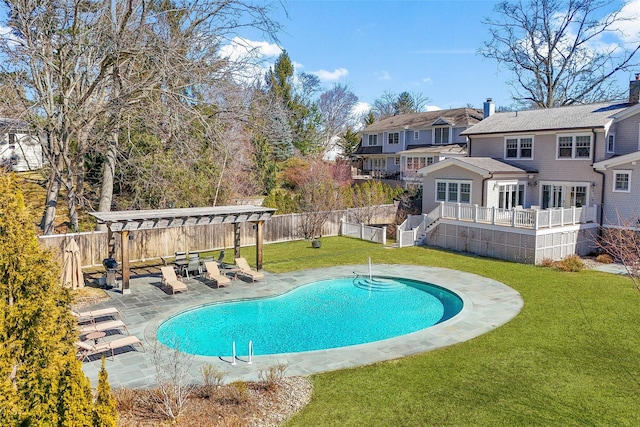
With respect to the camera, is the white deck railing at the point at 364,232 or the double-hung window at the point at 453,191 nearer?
the double-hung window at the point at 453,191

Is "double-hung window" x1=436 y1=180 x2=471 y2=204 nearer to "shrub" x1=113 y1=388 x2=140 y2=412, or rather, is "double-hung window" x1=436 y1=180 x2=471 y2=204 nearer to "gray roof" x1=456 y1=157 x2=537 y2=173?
"gray roof" x1=456 y1=157 x2=537 y2=173

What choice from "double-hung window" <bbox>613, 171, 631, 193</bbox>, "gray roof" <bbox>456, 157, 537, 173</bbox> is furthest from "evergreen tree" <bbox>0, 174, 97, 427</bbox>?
"double-hung window" <bbox>613, 171, 631, 193</bbox>

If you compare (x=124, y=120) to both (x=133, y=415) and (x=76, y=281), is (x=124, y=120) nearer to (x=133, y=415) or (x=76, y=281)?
(x=76, y=281)

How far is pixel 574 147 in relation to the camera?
25.7 metres

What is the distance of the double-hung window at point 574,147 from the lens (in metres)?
25.2

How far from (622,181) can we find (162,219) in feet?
75.1

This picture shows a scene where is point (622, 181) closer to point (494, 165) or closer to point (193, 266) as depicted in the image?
point (494, 165)

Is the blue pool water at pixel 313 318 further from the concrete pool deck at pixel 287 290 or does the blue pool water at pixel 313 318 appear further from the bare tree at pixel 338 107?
the bare tree at pixel 338 107

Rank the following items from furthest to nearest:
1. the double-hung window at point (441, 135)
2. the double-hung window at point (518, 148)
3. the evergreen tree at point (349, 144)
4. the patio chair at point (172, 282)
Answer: the evergreen tree at point (349, 144) < the double-hung window at point (441, 135) < the double-hung window at point (518, 148) < the patio chair at point (172, 282)

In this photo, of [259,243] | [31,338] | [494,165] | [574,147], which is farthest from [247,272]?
[574,147]

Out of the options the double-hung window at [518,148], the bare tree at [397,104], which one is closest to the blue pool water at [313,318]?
the double-hung window at [518,148]

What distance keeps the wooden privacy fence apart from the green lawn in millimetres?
14348

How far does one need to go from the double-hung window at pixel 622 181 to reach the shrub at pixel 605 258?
376 cm

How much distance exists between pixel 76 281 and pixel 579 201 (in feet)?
84.6
